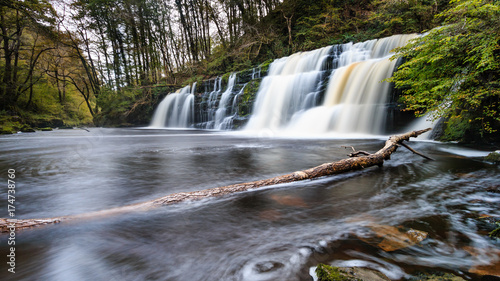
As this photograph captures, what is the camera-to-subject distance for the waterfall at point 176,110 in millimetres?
20047

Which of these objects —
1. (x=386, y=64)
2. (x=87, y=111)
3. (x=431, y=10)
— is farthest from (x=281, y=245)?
(x=87, y=111)

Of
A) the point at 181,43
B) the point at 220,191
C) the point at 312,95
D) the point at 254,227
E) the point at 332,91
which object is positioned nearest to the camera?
the point at 254,227

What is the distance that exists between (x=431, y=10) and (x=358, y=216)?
1710 centimetres

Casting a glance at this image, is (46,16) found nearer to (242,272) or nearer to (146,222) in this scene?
(146,222)

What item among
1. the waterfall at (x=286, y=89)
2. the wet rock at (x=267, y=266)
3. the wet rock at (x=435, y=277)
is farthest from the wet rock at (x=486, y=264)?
the waterfall at (x=286, y=89)

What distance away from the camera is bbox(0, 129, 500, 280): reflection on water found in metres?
1.49

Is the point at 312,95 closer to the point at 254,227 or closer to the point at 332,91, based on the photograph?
the point at 332,91

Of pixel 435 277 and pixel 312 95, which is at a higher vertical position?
pixel 312 95

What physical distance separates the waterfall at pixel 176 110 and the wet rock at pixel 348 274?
63.2 feet

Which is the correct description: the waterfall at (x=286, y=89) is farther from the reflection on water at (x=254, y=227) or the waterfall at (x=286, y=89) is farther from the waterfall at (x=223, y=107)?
the reflection on water at (x=254, y=227)

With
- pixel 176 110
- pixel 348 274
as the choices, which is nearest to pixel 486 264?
pixel 348 274

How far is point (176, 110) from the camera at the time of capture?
69.6 feet

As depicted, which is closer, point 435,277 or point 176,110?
point 435,277

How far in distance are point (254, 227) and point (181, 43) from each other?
31193 millimetres
